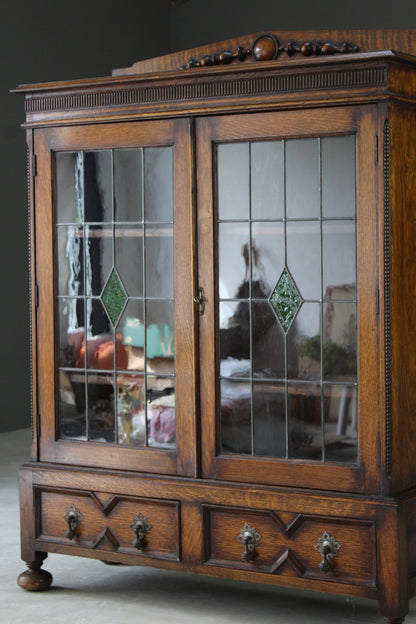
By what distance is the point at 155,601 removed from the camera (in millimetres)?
2941

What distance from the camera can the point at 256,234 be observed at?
2.67 meters

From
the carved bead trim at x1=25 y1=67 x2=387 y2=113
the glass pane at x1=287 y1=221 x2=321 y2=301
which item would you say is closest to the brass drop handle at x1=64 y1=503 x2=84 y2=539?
the glass pane at x1=287 y1=221 x2=321 y2=301

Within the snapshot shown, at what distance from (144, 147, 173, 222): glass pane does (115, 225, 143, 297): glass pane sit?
7 centimetres

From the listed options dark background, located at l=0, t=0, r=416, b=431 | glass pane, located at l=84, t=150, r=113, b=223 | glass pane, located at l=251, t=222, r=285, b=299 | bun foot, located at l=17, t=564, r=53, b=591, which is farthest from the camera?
dark background, located at l=0, t=0, r=416, b=431

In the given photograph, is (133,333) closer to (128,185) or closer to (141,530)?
(128,185)

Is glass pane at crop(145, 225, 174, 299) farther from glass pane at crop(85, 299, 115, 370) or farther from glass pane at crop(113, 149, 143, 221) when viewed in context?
glass pane at crop(85, 299, 115, 370)

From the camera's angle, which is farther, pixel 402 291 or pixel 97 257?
pixel 97 257

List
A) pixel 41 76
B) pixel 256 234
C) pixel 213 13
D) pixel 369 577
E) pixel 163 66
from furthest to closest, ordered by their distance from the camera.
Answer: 1. pixel 213 13
2. pixel 41 76
3. pixel 163 66
4. pixel 256 234
5. pixel 369 577

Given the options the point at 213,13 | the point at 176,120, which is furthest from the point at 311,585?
the point at 213,13

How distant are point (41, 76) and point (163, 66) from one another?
11.9 ft

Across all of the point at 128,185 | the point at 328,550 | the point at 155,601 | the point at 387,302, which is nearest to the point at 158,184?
the point at 128,185

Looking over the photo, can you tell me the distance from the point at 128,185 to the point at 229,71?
0.48m

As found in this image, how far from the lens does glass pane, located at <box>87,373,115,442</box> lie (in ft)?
9.56

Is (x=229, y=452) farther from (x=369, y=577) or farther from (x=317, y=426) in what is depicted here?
(x=369, y=577)
